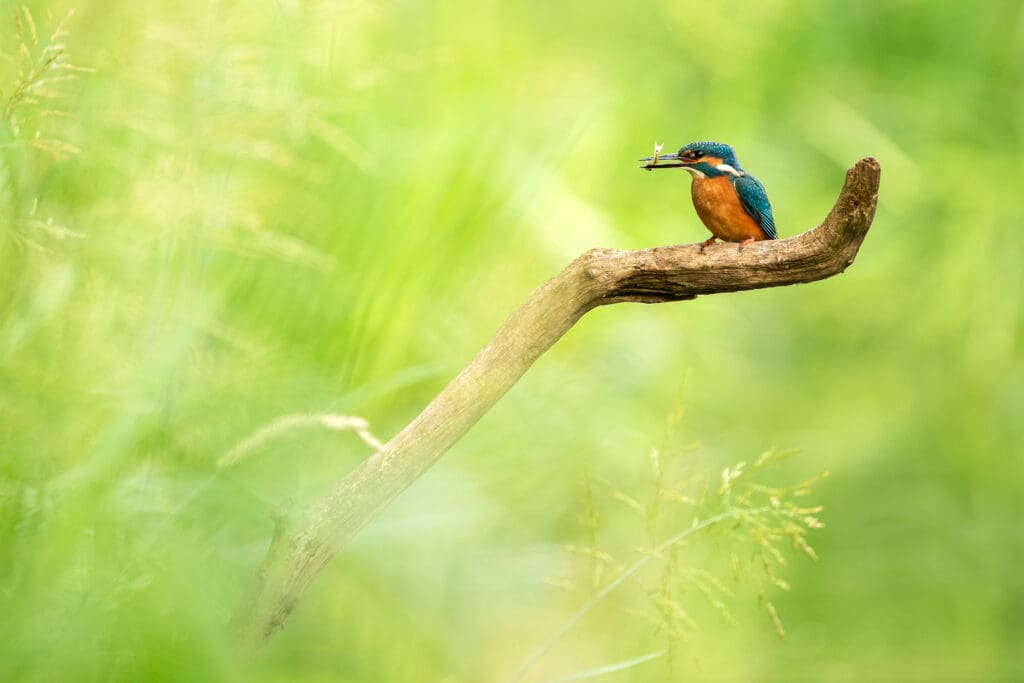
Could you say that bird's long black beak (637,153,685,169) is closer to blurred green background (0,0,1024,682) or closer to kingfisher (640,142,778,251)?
kingfisher (640,142,778,251)

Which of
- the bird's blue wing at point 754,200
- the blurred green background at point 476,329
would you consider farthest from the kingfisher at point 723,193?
the blurred green background at point 476,329

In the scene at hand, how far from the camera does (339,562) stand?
1.29m

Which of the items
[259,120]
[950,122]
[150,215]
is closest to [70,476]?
[150,215]

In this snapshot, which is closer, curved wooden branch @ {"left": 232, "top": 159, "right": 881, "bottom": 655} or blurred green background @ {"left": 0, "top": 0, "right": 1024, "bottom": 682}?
curved wooden branch @ {"left": 232, "top": 159, "right": 881, "bottom": 655}

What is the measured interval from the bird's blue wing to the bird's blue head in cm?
1

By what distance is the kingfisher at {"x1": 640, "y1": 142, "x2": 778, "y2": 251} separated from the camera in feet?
2.74

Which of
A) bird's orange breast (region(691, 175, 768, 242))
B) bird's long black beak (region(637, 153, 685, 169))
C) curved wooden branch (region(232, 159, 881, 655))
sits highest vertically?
bird's long black beak (region(637, 153, 685, 169))

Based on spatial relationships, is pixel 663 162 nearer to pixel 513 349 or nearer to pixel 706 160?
pixel 706 160

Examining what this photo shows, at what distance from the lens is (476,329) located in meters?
1.56

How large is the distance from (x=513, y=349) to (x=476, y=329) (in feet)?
2.69

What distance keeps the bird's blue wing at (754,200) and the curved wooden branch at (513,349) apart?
3.7 inches

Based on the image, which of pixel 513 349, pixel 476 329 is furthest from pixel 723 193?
pixel 476 329

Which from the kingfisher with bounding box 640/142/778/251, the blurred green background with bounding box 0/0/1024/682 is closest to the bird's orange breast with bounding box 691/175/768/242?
the kingfisher with bounding box 640/142/778/251

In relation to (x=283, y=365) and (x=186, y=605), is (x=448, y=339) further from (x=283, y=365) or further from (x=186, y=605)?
(x=186, y=605)
